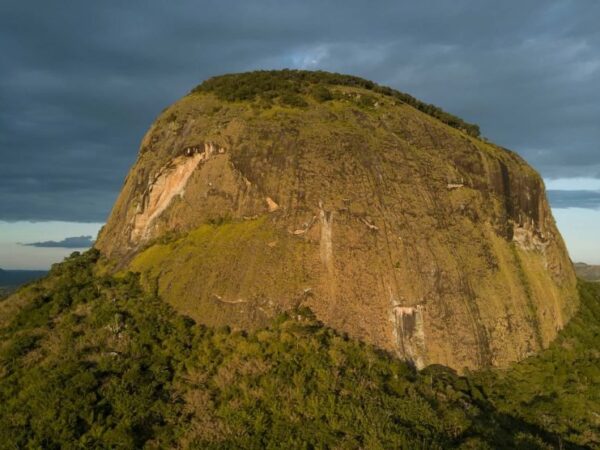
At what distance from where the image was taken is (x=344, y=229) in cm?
2572

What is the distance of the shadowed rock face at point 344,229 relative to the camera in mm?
24672

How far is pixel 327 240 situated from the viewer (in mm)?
25531

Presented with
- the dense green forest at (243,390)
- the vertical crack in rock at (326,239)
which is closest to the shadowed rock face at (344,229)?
the vertical crack in rock at (326,239)

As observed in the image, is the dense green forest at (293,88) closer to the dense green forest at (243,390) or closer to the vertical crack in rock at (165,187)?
the vertical crack in rock at (165,187)

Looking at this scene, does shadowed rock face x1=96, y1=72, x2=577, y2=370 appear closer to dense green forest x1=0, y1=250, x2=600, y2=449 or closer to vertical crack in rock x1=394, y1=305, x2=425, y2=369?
vertical crack in rock x1=394, y1=305, x2=425, y2=369

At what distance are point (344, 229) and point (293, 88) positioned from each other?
35.2 ft

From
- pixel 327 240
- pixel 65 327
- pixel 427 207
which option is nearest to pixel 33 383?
pixel 65 327

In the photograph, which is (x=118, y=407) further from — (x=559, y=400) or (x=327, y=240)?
(x=559, y=400)

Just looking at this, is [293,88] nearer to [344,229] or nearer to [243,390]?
[344,229]

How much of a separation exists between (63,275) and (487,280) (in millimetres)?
24680

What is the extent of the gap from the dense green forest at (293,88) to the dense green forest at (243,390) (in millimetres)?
12782

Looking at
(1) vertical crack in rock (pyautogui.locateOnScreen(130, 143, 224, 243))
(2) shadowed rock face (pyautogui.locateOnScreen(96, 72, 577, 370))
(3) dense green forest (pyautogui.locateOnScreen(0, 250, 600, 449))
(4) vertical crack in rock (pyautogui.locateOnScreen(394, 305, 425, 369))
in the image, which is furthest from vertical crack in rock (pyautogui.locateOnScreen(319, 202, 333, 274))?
(1) vertical crack in rock (pyautogui.locateOnScreen(130, 143, 224, 243))

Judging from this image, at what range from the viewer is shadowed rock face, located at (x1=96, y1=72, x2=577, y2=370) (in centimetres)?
2467

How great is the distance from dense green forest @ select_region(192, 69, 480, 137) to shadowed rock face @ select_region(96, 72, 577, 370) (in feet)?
2.69
